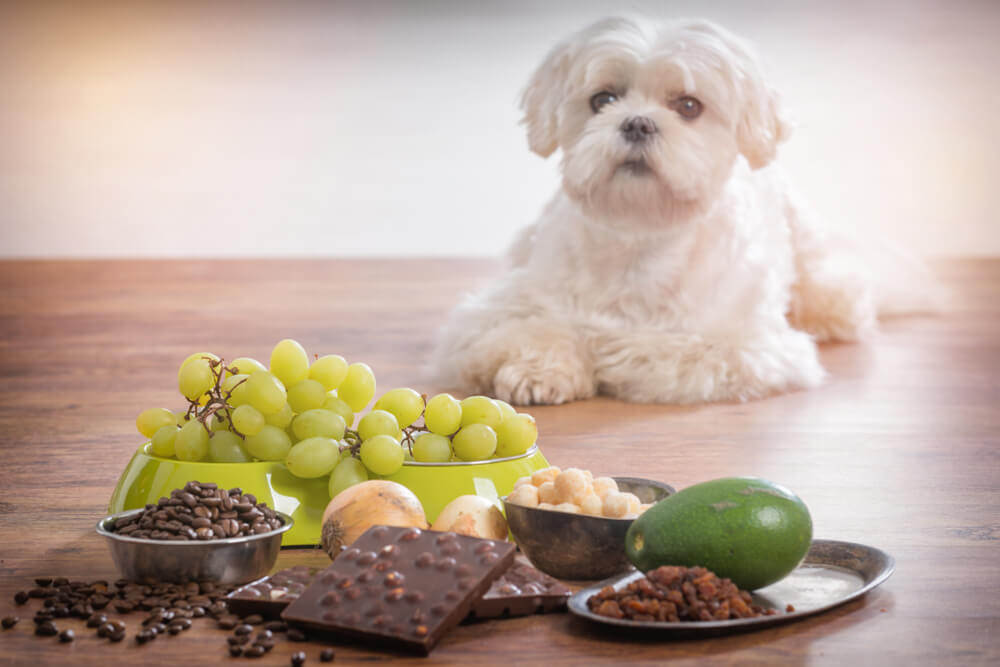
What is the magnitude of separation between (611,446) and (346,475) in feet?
2.45

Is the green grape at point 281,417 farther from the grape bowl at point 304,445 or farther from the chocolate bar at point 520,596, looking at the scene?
the chocolate bar at point 520,596

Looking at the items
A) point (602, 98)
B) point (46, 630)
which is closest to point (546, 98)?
point (602, 98)

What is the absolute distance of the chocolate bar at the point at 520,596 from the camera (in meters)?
1.11

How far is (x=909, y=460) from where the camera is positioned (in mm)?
1924

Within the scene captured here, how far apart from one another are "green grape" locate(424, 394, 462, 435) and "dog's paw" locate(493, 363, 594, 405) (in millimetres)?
992

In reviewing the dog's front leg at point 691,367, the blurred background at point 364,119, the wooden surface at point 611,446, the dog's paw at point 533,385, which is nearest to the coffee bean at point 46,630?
the wooden surface at point 611,446

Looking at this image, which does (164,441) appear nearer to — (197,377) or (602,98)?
(197,377)

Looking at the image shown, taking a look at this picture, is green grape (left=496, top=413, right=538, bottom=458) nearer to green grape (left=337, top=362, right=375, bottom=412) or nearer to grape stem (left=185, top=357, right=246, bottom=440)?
green grape (left=337, top=362, right=375, bottom=412)

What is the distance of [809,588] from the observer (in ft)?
3.91

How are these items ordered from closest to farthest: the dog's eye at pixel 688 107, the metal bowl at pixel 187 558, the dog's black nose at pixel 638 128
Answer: the metal bowl at pixel 187 558, the dog's black nose at pixel 638 128, the dog's eye at pixel 688 107

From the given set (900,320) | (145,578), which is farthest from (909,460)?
(900,320)

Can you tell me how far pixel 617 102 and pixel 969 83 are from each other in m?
4.75

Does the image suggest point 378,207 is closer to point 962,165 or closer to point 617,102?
point 962,165

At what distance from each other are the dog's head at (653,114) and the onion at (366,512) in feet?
4.21
